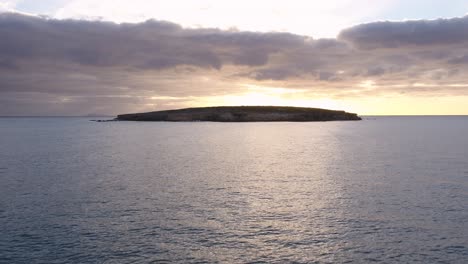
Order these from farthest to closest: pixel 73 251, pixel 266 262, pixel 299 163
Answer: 1. pixel 299 163
2. pixel 73 251
3. pixel 266 262

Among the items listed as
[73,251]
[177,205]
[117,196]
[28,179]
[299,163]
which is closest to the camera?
[73,251]

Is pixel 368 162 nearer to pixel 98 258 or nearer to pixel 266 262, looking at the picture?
pixel 266 262

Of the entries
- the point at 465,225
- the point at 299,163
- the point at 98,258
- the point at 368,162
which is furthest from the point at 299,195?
the point at 368,162

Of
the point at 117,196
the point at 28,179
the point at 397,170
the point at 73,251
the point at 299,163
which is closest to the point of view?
the point at 73,251

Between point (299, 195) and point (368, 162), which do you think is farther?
point (368, 162)

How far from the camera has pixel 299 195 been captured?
33.4 meters

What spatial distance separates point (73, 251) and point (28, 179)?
23.8m

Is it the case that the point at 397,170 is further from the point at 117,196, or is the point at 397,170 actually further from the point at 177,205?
the point at 117,196

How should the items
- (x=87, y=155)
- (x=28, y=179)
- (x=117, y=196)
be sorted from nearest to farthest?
(x=117, y=196) → (x=28, y=179) → (x=87, y=155)

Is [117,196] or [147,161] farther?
[147,161]

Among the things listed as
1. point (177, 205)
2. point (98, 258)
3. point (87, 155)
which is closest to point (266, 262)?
point (98, 258)

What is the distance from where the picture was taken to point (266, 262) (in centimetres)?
1920

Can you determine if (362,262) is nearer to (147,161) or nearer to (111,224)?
(111,224)

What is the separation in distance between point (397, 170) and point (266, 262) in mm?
34044
